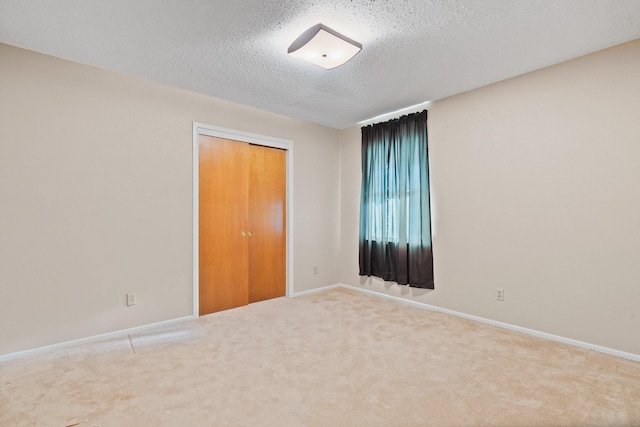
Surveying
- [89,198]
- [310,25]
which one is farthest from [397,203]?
[89,198]

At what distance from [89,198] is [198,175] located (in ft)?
3.46

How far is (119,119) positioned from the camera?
9.86 ft

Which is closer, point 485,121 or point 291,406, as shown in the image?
point 291,406

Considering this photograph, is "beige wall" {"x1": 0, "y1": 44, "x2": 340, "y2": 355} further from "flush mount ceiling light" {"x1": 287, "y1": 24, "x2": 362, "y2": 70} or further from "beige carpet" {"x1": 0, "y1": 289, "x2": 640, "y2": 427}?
"flush mount ceiling light" {"x1": 287, "y1": 24, "x2": 362, "y2": 70}

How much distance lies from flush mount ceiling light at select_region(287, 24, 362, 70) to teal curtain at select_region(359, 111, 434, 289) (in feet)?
5.57

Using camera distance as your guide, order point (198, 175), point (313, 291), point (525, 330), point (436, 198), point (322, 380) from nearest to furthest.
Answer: point (322, 380) → point (525, 330) → point (198, 175) → point (436, 198) → point (313, 291)

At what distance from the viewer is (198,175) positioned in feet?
11.6

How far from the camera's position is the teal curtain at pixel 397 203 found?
12.2 feet

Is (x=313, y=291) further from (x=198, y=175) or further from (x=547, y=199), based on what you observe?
(x=547, y=199)

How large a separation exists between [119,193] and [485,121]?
3.81m

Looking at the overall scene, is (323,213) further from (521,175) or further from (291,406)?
(291,406)

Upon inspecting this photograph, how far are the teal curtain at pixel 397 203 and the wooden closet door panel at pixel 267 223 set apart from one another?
1.17 metres

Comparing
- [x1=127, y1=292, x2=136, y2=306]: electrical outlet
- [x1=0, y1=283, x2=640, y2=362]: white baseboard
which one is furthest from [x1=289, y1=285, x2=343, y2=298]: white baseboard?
[x1=127, y1=292, x2=136, y2=306]: electrical outlet

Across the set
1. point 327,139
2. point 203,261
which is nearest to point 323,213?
point 327,139
